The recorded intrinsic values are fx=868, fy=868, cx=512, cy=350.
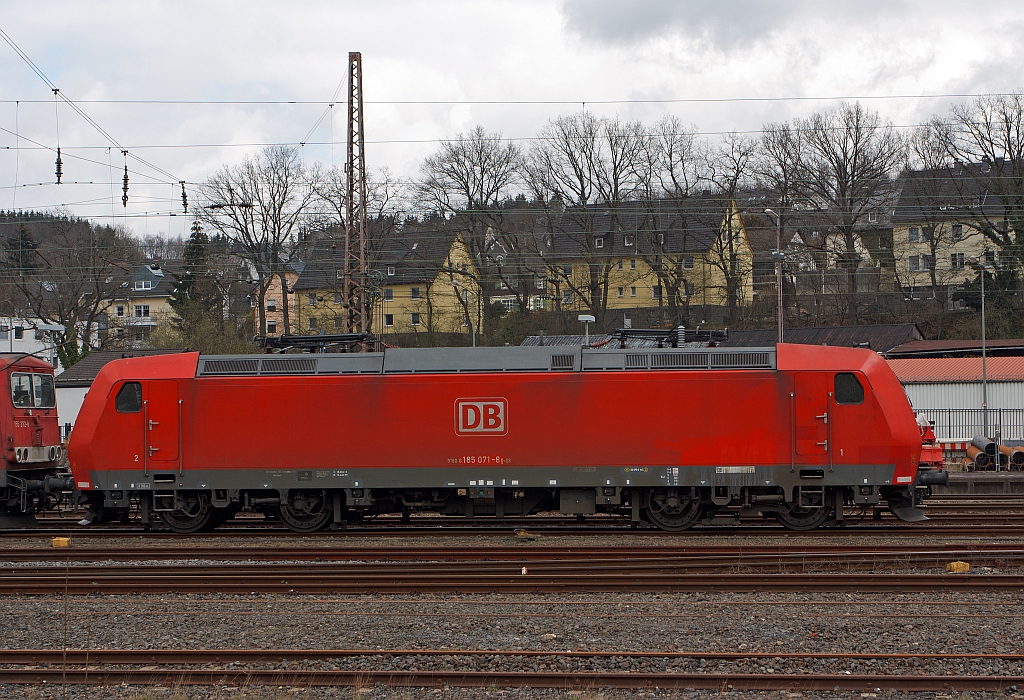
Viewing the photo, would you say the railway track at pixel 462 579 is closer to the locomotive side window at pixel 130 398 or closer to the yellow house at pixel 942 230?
the locomotive side window at pixel 130 398

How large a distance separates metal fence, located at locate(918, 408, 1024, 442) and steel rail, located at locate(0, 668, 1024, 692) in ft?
89.6

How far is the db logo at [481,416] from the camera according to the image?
15.8m

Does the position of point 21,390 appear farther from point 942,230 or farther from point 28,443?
point 942,230

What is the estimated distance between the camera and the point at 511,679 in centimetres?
811

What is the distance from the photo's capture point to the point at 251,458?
16141mm

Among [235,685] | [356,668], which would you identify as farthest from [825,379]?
[235,685]

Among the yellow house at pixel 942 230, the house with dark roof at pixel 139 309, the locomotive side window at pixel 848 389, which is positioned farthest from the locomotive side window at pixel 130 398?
the yellow house at pixel 942 230

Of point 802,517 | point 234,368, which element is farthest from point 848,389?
point 234,368

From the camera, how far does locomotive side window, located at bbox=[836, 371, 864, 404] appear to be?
15.4m

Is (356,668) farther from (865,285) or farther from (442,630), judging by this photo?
(865,285)

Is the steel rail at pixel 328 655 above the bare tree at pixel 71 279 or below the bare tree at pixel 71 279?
below

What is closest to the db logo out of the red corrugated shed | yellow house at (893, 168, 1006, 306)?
the red corrugated shed

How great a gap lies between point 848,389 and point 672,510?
3.82m

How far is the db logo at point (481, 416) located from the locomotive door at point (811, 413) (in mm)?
5230
